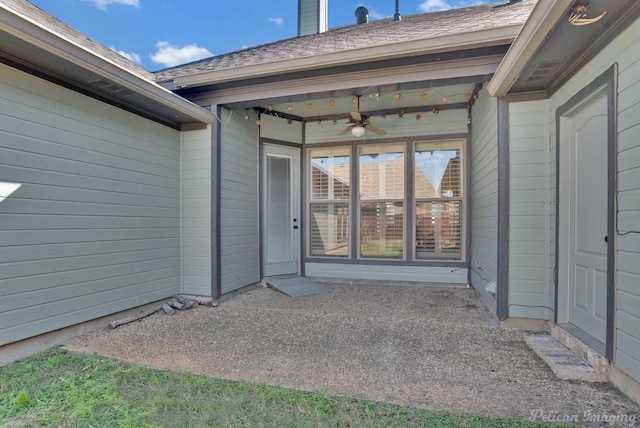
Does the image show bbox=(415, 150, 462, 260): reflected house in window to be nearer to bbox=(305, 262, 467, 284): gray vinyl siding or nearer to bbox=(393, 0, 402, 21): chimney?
bbox=(305, 262, 467, 284): gray vinyl siding

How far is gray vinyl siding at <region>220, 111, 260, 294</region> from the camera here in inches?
168

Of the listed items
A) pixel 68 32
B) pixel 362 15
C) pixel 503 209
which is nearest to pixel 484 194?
pixel 503 209

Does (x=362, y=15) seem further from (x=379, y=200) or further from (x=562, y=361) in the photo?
(x=562, y=361)

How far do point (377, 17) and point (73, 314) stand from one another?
7.19 metres

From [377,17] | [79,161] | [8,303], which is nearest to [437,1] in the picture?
[377,17]

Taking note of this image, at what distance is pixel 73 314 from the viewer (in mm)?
2904

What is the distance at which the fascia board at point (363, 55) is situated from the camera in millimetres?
3068

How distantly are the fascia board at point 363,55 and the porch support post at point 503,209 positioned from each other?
2.03ft

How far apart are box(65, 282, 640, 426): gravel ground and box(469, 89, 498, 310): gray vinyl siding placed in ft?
1.62

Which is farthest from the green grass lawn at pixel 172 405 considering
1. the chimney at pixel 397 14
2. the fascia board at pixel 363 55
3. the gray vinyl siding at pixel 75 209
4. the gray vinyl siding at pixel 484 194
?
the chimney at pixel 397 14

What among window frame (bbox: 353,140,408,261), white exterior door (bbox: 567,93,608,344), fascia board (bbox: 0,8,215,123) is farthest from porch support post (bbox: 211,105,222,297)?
white exterior door (bbox: 567,93,608,344)

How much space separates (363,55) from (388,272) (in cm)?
337

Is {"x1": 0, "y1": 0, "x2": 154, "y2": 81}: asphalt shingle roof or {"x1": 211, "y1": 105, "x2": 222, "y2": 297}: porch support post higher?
{"x1": 0, "y1": 0, "x2": 154, "y2": 81}: asphalt shingle roof

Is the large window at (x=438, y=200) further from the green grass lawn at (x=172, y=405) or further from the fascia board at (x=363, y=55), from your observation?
the green grass lawn at (x=172, y=405)
